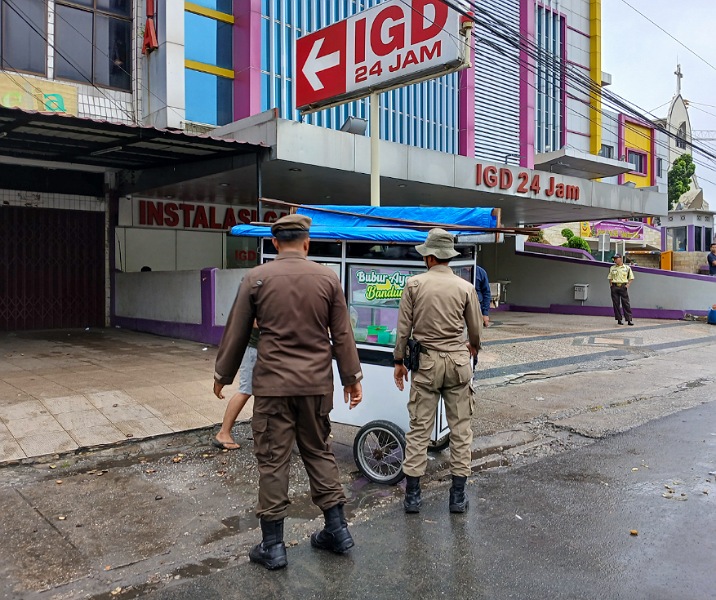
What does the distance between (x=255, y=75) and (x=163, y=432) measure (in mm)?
15143

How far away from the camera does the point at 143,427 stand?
251 inches

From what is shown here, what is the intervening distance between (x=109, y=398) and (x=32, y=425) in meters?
1.16

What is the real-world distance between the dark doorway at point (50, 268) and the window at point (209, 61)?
533 cm

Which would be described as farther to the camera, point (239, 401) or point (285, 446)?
point (239, 401)

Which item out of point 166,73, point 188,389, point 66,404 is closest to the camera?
point 66,404

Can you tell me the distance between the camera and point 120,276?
48.4ft

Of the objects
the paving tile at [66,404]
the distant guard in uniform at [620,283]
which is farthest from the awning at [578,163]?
the paving tile at [66,404]

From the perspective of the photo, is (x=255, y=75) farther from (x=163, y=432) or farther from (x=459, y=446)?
(x=459, y=446)

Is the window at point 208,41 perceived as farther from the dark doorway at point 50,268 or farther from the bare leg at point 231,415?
the bare leg at point 231,415

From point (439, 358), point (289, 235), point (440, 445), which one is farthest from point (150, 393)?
point (289, 235)

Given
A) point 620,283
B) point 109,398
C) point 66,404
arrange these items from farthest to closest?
1. point 620,283
2. point 109,398
3. point 66,404

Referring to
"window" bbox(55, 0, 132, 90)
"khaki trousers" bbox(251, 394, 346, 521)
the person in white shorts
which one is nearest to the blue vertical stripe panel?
"window" bbox(55, 0, 132, 90)

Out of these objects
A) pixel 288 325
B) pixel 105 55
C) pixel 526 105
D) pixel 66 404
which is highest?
pixel 526 105

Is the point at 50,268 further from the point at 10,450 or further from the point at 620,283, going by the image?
the point at 620,283
